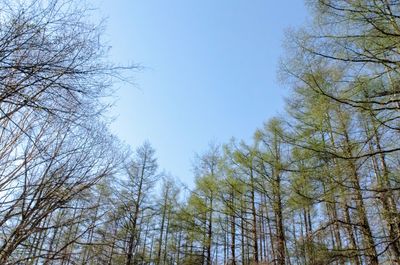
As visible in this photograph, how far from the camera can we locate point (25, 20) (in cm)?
216

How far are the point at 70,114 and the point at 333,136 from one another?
22.5 ft

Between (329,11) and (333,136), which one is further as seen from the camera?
(333,136)

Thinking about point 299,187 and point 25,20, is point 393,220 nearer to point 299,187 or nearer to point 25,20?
point 299,187

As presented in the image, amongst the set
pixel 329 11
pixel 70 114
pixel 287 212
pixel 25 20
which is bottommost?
pixel 70 114

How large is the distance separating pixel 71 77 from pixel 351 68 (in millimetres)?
3754

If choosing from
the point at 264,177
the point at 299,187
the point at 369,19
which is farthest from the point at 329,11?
the point at 264,177

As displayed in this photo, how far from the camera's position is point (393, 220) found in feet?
16.2

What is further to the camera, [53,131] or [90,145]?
[90,145]

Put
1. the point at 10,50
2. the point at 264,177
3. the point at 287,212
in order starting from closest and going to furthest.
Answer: the point at 10,50 → the point at 287,212 → the point at 264,177

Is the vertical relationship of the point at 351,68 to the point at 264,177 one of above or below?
below

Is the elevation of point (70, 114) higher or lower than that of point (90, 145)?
lower

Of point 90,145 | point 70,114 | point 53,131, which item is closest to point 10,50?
point 70,114

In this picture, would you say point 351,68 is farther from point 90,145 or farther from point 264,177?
point 264,177

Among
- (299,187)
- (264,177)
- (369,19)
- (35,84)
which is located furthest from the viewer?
(264,177)
